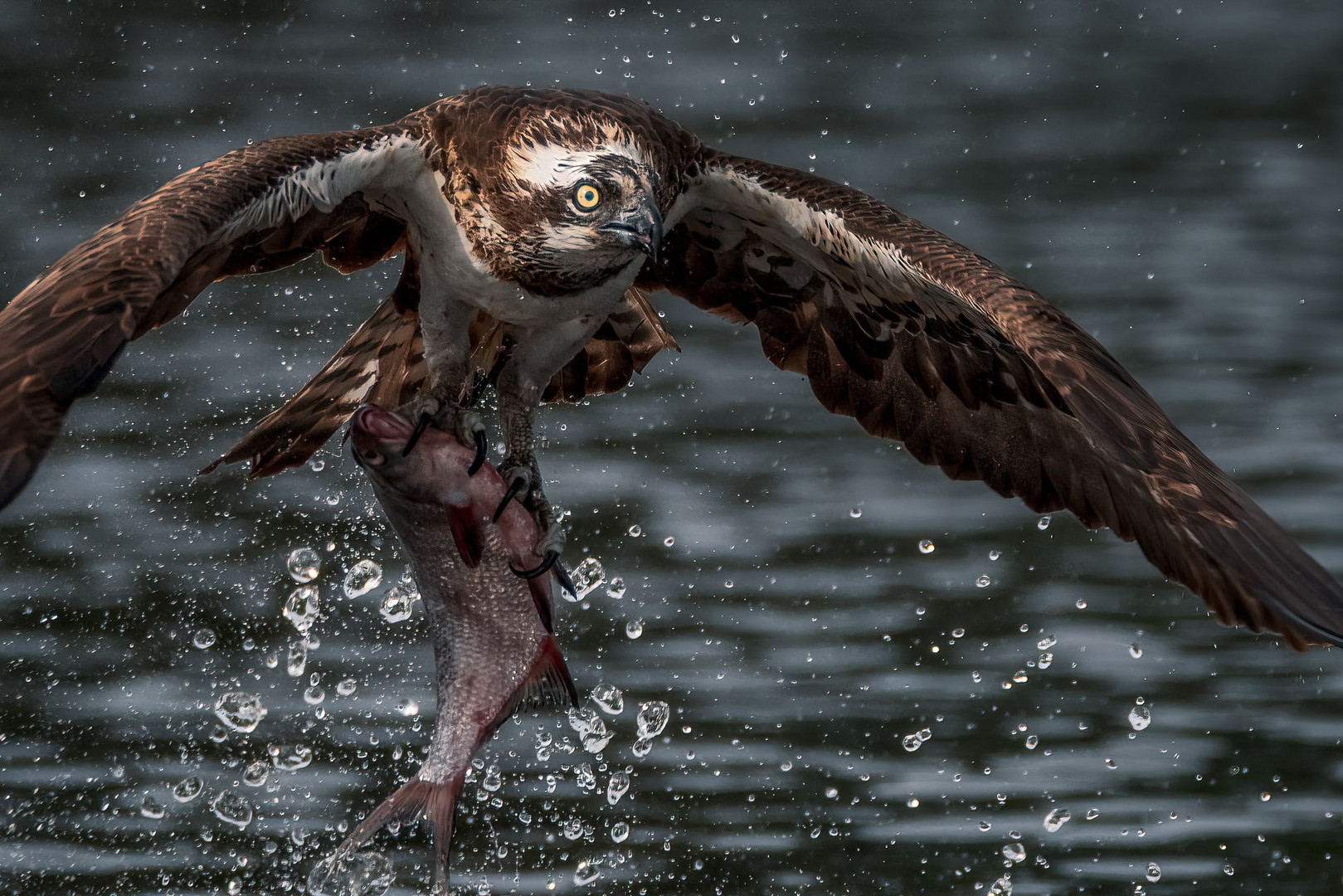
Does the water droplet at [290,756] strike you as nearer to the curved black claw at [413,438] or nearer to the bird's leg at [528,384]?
the bird's leg at [528,384]

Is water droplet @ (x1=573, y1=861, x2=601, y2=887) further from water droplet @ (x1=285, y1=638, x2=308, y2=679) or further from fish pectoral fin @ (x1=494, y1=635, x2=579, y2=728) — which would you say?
water droplet @ (x1=285, y1=638, x2=308, y2=679)

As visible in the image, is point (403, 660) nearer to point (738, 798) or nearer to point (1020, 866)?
point (738, 798)

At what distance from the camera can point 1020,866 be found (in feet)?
19.8

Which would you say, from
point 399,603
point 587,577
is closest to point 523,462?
point 399,603

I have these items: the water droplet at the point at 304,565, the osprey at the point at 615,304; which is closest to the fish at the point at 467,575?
the osprey at the point at 615,304

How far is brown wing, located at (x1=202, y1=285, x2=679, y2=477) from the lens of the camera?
18.5ft

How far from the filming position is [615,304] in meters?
5.47

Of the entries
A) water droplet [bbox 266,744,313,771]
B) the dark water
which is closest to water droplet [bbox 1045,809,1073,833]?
the dark water

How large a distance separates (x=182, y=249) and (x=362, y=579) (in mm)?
3072

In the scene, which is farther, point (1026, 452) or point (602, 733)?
point (602, 733)

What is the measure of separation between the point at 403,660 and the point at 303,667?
0.39 m

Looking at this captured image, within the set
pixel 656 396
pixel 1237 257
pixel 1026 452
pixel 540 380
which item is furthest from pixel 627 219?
pixel 1237 257

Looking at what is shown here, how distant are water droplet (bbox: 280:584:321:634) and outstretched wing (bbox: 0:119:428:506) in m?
1.95

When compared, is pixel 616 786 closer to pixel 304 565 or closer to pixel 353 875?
pixel 353 875
